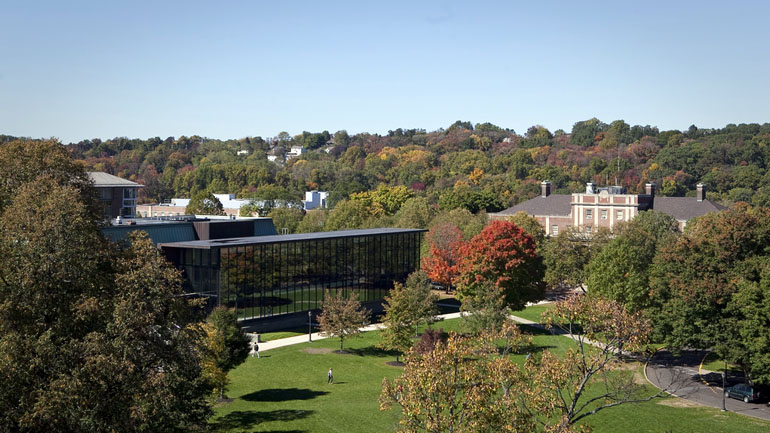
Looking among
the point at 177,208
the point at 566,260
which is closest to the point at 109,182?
the point at 566,260

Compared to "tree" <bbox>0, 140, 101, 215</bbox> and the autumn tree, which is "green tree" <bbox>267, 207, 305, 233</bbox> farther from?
the autumn tree

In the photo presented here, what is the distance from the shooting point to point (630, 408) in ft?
140

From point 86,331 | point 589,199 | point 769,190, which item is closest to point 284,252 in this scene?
point 86,331

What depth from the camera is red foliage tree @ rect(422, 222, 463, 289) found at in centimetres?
7575

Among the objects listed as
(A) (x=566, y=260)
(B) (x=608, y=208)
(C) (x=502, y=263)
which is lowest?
(A) (x=566, y=260)

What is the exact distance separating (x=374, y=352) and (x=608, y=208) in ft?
185

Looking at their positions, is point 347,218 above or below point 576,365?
above

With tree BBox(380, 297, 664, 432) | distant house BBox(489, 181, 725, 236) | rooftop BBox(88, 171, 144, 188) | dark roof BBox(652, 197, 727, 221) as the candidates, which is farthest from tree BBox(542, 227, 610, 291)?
tree BBox(380, 297, 664, 432)

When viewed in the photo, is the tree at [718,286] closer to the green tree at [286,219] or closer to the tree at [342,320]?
the tree at [342,320]

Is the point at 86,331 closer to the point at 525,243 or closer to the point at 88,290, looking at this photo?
the point at 88,290

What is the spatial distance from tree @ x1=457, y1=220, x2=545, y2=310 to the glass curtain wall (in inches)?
357

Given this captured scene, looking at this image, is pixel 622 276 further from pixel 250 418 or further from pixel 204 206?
pixel 204 206

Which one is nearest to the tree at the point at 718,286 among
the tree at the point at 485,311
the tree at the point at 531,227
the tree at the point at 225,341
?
the tree at the point at 485,311

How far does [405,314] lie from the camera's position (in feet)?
180
